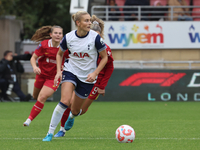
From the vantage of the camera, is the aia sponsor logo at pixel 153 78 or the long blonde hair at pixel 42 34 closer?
the long blonde hair at pixel 42 34

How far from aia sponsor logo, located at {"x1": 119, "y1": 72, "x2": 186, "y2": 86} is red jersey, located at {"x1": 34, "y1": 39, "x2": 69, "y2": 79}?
7.04 m

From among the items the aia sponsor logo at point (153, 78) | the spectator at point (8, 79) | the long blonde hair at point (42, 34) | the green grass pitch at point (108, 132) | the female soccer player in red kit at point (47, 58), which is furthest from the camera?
the spectator at point (8, 79)

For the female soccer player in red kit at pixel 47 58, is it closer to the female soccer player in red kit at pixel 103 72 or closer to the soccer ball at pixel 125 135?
the female soccer player in red kit at pixel 103 72

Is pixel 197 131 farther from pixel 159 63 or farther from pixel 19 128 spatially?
pixel 159 63

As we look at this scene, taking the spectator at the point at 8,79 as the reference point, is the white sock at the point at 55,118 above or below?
above

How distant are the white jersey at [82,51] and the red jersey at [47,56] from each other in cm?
209

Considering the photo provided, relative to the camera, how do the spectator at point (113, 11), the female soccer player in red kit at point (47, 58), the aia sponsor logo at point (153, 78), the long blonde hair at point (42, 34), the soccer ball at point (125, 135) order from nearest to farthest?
the soccer ball at point (125, 135)
the female soccer player in red kit at point (47, 58)
the long blonde hair at point (42, 34)
the aia sponsor logo at point (153, 78)
the spectator at point (113, 11)

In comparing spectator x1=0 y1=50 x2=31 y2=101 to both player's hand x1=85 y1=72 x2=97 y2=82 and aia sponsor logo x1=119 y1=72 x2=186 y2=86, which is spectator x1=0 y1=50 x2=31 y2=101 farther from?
player's hand x1=85 y1=72 x2=97 y2=82

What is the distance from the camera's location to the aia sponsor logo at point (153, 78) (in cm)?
1516

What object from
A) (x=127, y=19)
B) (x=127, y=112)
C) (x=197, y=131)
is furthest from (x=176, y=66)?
(x=197, y=131)

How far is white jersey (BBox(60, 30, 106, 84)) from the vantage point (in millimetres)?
6168

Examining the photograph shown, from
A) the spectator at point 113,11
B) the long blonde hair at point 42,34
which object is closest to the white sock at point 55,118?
the long blonde hair at point 42,34

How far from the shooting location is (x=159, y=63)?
1689 cm

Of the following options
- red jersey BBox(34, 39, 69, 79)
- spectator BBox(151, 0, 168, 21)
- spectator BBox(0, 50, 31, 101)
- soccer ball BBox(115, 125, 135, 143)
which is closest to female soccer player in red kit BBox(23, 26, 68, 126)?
red jersey BBox(34, 39, 69, 79)
